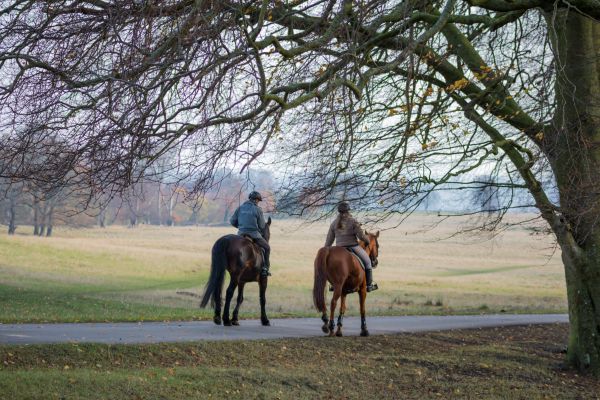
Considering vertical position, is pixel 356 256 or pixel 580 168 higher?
pixel 580 168

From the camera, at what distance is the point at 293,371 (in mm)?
14375

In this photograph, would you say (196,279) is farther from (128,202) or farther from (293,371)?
(128,202)

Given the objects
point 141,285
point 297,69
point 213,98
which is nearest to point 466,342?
point 297,69

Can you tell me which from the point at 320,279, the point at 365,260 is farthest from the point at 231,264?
the point at 365,260

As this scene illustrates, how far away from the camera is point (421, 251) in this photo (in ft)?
289

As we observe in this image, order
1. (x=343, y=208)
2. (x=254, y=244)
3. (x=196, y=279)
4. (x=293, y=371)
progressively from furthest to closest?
(x=196, y=279), (x=254, y=244), (x=343, y=208), (x=293, y=371)

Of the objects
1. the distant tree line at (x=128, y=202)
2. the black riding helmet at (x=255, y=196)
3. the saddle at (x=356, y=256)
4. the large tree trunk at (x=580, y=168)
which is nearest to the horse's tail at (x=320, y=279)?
the saddle at (x=356, y=256)

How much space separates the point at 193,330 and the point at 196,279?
33.8 meters

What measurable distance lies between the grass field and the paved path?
1.78m

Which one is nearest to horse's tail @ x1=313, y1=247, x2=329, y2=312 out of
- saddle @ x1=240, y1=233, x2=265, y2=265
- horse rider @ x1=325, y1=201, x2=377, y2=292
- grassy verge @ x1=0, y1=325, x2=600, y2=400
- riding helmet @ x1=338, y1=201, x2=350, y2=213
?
horse rider @ x1=325, y1=201, x2=377, y2=292

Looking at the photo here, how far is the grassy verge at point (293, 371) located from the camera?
472 inches

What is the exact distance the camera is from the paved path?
1520cm

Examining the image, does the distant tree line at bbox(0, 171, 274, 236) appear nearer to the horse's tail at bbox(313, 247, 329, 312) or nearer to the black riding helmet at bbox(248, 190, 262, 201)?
the black riding helmet at bbox(248, 190, 262, 201)

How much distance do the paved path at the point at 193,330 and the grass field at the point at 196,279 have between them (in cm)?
178
